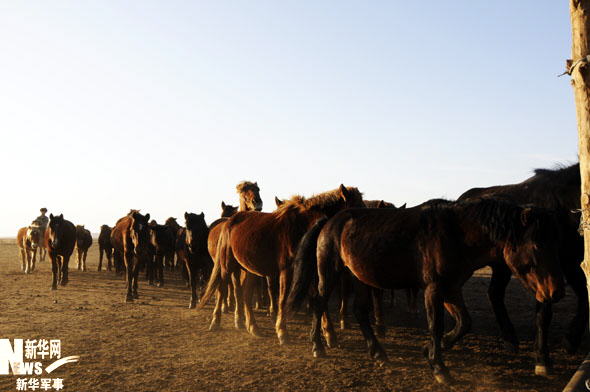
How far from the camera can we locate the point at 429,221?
19.3 ft

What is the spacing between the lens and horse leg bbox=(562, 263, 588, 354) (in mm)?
6758

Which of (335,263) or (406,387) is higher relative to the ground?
(335,263)

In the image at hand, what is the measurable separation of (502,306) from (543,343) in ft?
4.24

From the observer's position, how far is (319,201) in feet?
26.4

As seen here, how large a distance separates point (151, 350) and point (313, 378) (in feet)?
9.84

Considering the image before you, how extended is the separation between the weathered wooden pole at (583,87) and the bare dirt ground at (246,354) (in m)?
Result: 2.08

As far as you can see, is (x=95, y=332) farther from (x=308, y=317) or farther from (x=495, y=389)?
(x=495, y=389)

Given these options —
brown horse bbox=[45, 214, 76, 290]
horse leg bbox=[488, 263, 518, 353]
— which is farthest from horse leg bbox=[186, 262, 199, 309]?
horse leg bbox=[488, 263, 518, 353]

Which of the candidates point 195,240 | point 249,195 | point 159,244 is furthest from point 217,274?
point 159,244

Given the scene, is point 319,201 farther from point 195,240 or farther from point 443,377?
point 195,240

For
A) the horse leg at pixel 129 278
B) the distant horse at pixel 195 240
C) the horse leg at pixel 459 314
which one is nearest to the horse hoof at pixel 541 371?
the horse leg at pixel 459 314

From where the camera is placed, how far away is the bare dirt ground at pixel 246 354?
5684 millimetres

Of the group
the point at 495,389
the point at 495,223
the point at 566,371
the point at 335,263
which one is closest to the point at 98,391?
the point at 335,263

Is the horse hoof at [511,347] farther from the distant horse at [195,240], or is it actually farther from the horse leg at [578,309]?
the distant horse at [195,240]
